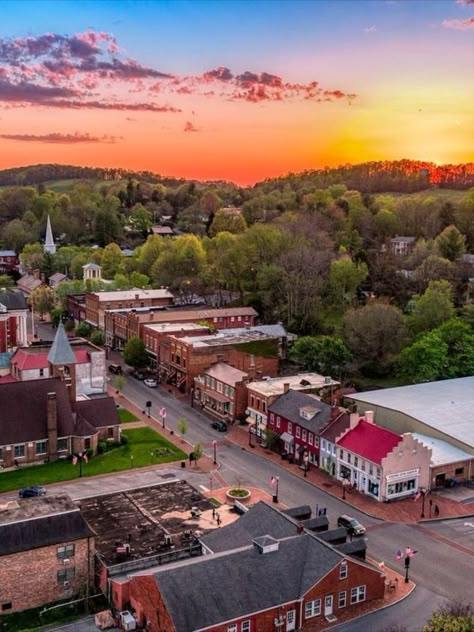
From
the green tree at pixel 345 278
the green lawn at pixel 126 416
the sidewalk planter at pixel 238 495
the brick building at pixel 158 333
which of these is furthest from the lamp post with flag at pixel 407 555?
the green tree at pixel 345 278

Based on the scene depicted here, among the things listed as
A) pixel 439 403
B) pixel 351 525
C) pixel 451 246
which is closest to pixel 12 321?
pixel 439 403

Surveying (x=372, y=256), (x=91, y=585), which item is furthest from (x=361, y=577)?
(x=372, y=256)

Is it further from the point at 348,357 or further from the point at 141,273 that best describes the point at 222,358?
the point at 141,273

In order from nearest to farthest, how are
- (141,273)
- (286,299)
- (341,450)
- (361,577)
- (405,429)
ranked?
(361,577)
(341,450)
(405,429)
(286,299)
(141,273)

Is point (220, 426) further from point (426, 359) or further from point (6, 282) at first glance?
point (6, 282)

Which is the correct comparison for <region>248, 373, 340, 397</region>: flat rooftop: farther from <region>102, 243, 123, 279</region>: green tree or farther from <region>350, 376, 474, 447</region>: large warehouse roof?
<region>102, 243, 123, 279</region>: green tree

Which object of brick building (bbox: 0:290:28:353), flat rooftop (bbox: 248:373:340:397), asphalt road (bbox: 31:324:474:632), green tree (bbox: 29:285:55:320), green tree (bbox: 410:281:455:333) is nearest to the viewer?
asphalt road (bbox: 31:324:474:632)

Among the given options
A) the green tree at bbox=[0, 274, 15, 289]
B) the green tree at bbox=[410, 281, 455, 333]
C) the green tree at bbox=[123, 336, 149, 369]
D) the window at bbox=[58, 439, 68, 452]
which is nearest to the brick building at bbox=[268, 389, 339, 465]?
the window at bbox=[58, 439, 68, 452]
